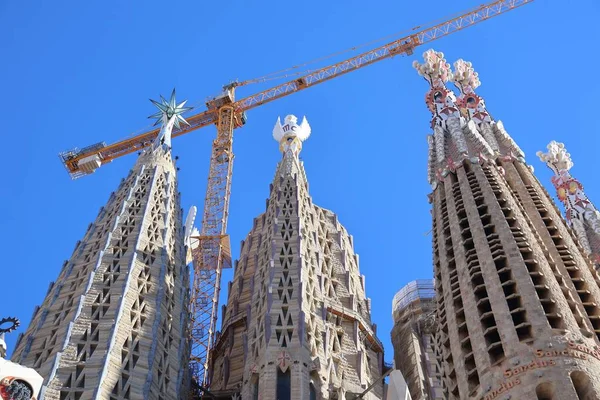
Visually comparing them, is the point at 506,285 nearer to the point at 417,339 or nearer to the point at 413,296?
the point at 417,339

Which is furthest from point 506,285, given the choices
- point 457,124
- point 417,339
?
point 457,124

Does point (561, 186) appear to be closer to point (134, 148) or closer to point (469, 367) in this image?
point (134, 148)

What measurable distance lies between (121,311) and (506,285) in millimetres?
11804

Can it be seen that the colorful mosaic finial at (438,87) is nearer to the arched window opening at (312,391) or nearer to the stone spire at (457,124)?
the stone spire at (457,124)

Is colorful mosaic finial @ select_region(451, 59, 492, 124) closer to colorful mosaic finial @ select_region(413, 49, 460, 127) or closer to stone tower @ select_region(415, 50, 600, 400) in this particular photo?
colorful mosaic finial @ select_region(413, 49, 460, 127)

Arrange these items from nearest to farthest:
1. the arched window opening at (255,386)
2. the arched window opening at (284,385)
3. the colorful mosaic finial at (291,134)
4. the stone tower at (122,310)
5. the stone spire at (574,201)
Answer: the stone tower at (122,310), the arched window opening at (284,385), the arched window opening at (255,386), the colorful mosaic finial at (291,134), the stone spire at (574,201)

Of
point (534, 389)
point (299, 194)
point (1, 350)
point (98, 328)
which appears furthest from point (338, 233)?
point (1, 350)

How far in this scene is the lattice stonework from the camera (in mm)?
30938

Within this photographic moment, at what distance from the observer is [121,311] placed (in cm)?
3347

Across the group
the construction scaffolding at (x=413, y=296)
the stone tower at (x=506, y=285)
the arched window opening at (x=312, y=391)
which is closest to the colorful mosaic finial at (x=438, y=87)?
the stone tower at (x=506, y=285)

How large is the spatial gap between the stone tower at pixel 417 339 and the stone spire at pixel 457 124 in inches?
252

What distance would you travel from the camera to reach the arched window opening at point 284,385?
3217 cm

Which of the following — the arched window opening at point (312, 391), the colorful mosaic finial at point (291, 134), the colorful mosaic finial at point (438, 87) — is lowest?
the arched window opening at point (312, 391)

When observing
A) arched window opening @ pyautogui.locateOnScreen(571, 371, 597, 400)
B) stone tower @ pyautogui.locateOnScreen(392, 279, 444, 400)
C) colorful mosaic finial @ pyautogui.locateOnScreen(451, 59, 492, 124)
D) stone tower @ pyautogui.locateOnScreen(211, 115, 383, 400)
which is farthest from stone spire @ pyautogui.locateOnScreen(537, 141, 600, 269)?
arched window opening @ pyautogui.locateOnScreen(571, 371, 597, 400)
